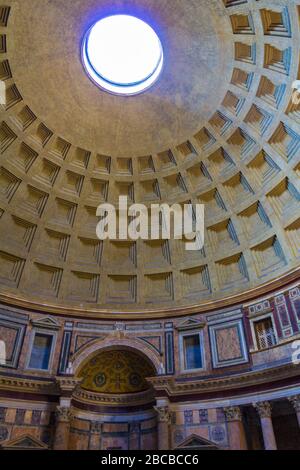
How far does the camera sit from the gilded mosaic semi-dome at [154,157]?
1836 cm

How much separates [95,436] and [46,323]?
5.97 meters

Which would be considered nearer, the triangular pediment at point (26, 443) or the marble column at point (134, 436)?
the triangular pediment at point (26, 443)

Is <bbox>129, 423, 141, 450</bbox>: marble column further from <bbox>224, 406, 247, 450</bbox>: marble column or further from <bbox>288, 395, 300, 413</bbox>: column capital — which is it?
<bbox>288, 395, 300, 413</bbox>: column capital

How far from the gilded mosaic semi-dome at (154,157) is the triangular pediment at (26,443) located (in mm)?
6312

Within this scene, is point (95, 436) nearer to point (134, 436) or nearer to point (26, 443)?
point (134, 436)

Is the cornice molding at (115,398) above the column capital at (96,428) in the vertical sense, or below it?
above

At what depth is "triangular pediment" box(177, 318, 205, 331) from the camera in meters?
20.3

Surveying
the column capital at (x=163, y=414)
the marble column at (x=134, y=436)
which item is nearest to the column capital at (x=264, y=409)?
the column capital at (x=163, y=414)

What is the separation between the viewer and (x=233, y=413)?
1717 centimetres

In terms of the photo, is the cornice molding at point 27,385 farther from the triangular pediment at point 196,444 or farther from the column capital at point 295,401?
the column capital at point 295,401

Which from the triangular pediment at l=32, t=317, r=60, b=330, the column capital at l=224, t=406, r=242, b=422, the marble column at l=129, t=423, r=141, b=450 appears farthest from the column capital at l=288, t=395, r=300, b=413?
the triangular pediment at l=32, t=317, r=60, b=330
